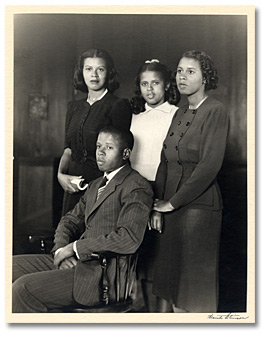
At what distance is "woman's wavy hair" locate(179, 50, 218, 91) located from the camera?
103 inches

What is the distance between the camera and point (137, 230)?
2527 millimetres

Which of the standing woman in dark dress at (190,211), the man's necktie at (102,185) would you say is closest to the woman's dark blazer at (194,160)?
the standing woman in dark dress at (190,211)

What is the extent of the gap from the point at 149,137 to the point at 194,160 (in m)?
0.30

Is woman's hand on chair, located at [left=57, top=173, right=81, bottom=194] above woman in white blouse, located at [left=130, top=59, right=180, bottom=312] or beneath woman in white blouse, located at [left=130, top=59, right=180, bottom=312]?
beneath

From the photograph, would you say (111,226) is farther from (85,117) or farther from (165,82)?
(165,82)

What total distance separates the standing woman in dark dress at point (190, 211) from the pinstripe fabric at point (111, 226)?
11cm

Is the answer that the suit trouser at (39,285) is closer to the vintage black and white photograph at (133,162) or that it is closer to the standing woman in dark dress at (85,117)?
the vintage black and white photograph at (133,162)

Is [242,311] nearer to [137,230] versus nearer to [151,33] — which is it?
[137,230]

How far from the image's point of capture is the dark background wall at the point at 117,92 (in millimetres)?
2615

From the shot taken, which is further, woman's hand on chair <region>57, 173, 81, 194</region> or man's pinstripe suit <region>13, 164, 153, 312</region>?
woman's hand on chair <region>57, 173, 81, 194</region>

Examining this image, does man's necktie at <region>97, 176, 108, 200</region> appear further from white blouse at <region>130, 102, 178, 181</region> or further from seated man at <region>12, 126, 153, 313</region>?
white blouse at <region>130, 102, 178, 181</region>

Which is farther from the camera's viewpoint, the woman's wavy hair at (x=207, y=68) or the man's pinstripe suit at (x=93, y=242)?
the woman's wavy hair at (x=207, y=68)

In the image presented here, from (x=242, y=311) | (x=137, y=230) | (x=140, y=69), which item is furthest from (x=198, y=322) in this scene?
(x=140, y=69)
